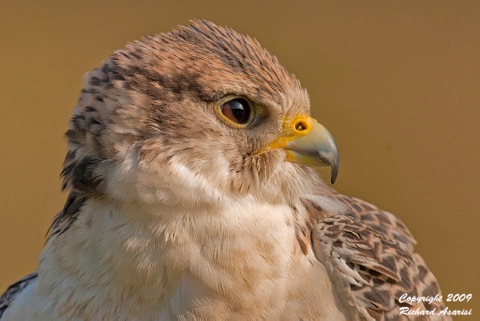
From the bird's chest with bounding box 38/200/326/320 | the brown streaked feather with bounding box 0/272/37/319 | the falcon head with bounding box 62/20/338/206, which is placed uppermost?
the falcon head with bounding box 62/20/338/206

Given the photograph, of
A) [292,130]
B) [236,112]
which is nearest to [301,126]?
[292,130]

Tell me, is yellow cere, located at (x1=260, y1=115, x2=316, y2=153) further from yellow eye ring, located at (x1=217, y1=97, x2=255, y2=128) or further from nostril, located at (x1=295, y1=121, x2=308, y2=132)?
yellow eye ring, located at (x1=217, y1=97, x2=255, y2=128)

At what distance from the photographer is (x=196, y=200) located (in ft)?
13.4

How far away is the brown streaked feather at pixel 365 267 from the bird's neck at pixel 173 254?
229 mm

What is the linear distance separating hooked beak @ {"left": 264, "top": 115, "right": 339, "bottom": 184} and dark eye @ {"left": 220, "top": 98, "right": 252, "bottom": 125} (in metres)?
0.17

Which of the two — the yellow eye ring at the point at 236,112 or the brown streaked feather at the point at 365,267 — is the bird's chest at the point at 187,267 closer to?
the brown streaked feather at the point at 365,267

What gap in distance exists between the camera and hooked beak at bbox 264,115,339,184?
4320 millimetres

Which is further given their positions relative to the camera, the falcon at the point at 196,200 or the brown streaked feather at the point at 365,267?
the brown streaked feather at the point at 365,267

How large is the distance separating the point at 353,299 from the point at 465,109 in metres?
7.05

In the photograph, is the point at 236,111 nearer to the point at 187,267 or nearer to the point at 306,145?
the point at 306,145

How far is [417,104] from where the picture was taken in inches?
430

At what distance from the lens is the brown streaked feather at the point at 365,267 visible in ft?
14.4

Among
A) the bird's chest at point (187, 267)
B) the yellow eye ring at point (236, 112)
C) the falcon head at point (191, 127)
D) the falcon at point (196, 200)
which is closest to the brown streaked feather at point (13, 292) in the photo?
the falcon at point (196, 200)

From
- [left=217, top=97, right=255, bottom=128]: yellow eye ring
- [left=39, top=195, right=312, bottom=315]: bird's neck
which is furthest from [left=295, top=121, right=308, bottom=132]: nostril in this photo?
[left=39, top=195, right=312, bottom=315]: bird's neck
